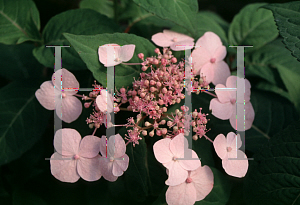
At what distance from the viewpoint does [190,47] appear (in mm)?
659

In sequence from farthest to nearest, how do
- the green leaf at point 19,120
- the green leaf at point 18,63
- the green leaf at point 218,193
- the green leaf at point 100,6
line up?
the green leaf at point 100,6
the green leaf at point 18,63
the green leaf at point 19,120
the green leaf at point 218,193

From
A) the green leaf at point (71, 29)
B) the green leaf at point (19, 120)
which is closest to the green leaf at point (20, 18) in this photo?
the green leaf at point (71, 29)

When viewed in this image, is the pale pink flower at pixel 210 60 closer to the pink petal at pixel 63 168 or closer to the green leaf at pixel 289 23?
the green leaf at pixel 289 23

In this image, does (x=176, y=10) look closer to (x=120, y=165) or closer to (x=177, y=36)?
(x=177, y=36)

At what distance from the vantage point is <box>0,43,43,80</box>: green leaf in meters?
0.88

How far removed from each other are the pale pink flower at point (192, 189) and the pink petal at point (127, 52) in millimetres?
297

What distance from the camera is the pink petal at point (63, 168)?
1.86 feet

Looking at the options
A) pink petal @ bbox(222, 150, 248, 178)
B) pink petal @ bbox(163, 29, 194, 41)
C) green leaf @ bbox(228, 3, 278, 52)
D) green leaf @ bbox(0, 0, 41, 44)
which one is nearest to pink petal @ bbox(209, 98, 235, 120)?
pink petal @ bbox(222, 150, 248, 178)

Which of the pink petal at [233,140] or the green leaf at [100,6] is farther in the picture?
the green leaf at [100,6]

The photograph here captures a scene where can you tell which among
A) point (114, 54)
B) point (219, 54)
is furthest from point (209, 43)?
point (114, 54)

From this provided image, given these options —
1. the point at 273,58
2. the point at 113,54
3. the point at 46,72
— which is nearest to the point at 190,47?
the point at 113,54

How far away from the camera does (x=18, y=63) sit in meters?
0.90

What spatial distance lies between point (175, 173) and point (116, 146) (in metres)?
0.13

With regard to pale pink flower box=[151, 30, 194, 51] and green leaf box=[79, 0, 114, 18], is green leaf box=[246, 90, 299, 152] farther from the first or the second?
green leaf box=[79, 0, 114, 18]
